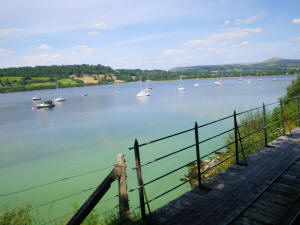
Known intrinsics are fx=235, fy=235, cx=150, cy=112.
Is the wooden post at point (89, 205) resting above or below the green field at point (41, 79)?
below

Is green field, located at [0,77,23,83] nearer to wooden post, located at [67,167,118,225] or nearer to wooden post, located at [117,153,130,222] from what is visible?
wooden post, located at [117,153,130,222]

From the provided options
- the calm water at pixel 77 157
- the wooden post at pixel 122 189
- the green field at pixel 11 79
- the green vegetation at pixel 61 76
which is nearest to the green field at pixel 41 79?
the green vegetation at pixel 61 76

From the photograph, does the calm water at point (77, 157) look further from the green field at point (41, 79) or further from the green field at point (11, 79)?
the green field at point (11, 79)

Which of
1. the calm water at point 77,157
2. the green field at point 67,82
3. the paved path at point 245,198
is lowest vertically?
the calm water at point 77,157

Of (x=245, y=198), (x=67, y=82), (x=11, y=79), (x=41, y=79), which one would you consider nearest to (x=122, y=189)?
(x=245, y=198)

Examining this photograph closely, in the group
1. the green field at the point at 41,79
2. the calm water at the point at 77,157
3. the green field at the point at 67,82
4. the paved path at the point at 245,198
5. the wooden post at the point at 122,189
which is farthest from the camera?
the green field at the point at 67,82

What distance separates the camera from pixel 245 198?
4.36 m

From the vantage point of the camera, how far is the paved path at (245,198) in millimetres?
3804

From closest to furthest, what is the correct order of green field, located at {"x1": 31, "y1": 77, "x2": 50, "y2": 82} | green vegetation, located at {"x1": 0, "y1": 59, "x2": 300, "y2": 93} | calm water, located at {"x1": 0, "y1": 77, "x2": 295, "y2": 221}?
1. calm water, located at {"x1": 0, "y1": 77, "x2": 295, "y2": 221}
2. green vegetation, located at {"x1": 0, "y1": 59, "x2": 300, "y2": 93}
3. green field, located at {"x1": 31, "y1": 77, "x2": 50, "y2": 82}

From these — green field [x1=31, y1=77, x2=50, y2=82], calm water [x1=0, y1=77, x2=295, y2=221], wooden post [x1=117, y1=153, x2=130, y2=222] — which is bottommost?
calm water [x1=0, y1=77, x2=295, y2=221]

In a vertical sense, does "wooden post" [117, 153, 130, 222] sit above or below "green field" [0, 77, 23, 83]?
below

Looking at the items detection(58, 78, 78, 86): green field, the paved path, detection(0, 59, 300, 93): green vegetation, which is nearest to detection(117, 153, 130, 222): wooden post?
the paved path

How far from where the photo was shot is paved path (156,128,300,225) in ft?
12.5

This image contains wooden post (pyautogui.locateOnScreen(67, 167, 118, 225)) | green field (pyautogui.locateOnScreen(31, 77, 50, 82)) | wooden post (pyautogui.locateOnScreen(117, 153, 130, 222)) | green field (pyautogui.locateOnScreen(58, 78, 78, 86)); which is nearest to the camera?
wooden post (pyautogui.locateOnScreen(67, 167, 118, 225))
